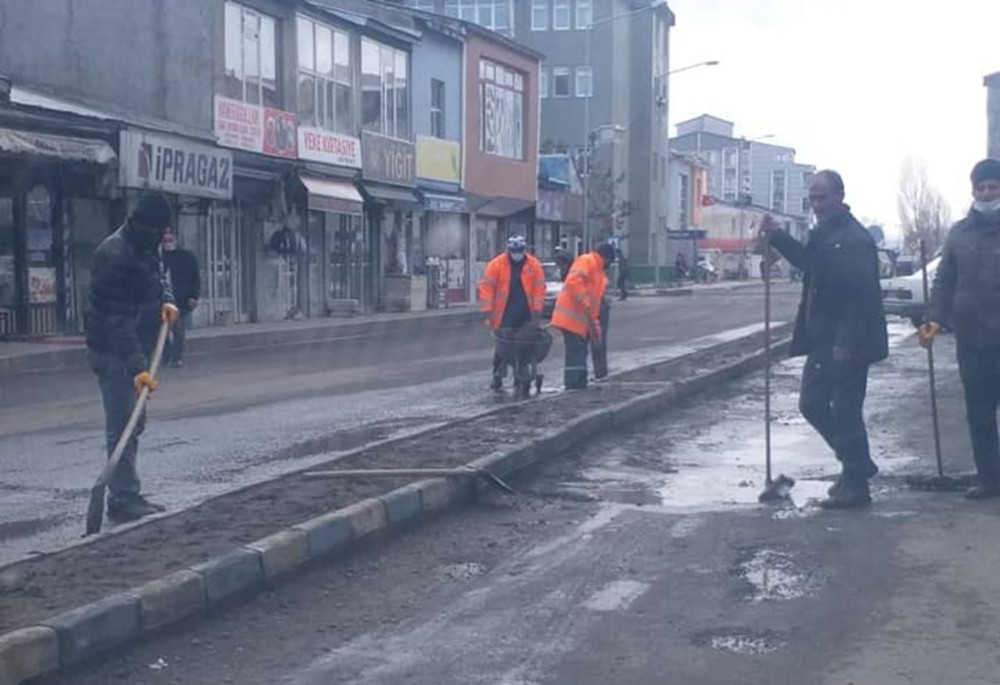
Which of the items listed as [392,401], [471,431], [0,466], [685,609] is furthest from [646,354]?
[685,609]

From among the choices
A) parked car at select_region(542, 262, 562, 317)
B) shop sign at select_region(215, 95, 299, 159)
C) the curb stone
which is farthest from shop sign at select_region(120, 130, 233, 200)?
the curb stone

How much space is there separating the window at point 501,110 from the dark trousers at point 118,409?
35743 mm

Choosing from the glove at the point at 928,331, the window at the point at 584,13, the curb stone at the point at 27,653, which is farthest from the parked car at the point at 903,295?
the window at the point at 584,13

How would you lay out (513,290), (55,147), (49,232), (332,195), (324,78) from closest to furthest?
(513,290)
(55,147)
(49,232)
(332,195)
(324,78)

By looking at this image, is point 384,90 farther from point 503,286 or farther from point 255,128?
point 503,286

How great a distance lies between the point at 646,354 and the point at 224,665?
16.6m

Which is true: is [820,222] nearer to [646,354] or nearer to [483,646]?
[483,646]

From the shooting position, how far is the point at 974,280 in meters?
8.77

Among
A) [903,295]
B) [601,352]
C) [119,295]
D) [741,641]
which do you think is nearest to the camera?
[741,641]

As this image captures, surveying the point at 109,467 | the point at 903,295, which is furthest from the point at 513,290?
the point at 903,295

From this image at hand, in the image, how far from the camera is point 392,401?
15.1m

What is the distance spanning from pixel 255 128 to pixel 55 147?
8670mm

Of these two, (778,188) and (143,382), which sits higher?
(778,188)

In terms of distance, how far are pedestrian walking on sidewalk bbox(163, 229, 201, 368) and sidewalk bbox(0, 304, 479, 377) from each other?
2.00 meters
